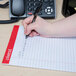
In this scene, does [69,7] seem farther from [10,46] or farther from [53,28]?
[10,46]

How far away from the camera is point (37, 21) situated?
0.58 meters

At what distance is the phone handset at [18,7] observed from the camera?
627mm

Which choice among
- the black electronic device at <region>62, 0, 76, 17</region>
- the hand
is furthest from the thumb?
the black electronic device at <region>62, 0, 76, 17</region>

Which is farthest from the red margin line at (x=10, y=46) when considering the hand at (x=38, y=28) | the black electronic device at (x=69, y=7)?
the black electronic device at (x=69, y=7)

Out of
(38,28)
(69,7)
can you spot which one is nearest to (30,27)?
(38,28)

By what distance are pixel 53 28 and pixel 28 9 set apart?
16 centimetres

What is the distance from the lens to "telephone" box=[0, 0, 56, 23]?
2.07 ft

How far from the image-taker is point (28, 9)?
642 mm

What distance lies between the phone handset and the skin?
87 millimetres

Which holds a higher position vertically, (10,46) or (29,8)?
(29,8)

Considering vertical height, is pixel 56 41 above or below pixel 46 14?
below

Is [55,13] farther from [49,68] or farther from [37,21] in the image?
[49,68]

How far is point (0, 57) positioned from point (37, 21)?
21cm

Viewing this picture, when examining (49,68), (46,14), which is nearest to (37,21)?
(46,14)
